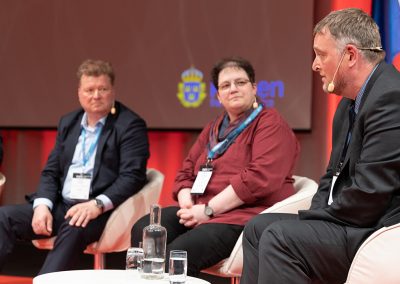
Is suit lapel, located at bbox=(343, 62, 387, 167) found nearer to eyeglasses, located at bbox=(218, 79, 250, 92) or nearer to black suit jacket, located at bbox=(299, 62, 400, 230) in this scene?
black suit jacket, located at bbox=(299, 62, 400, 230)

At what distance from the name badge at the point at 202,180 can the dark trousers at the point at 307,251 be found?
1.08 metres

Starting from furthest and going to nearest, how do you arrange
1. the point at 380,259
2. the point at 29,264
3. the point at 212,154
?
the point at 29,264 → the point at 212,154 → the point at 380,259

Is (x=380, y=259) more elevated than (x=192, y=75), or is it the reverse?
(x=192, y=75)

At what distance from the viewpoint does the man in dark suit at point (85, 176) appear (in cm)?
402

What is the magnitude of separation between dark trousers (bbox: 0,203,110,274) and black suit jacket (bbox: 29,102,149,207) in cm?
14

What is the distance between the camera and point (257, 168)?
11.6ft

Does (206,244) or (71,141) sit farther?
(71,141)

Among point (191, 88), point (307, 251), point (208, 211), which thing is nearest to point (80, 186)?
point (208, 211)

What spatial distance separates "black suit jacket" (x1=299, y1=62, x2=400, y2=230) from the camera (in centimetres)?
253

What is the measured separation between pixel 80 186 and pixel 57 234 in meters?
0.31

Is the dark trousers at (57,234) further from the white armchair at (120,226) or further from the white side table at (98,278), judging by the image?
the white side table at (98,278)

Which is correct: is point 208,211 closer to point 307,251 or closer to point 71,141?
point 307,251

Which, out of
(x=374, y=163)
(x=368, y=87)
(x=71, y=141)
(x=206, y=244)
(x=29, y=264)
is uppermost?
(x=368, y=87)

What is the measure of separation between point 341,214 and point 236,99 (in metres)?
1.28
